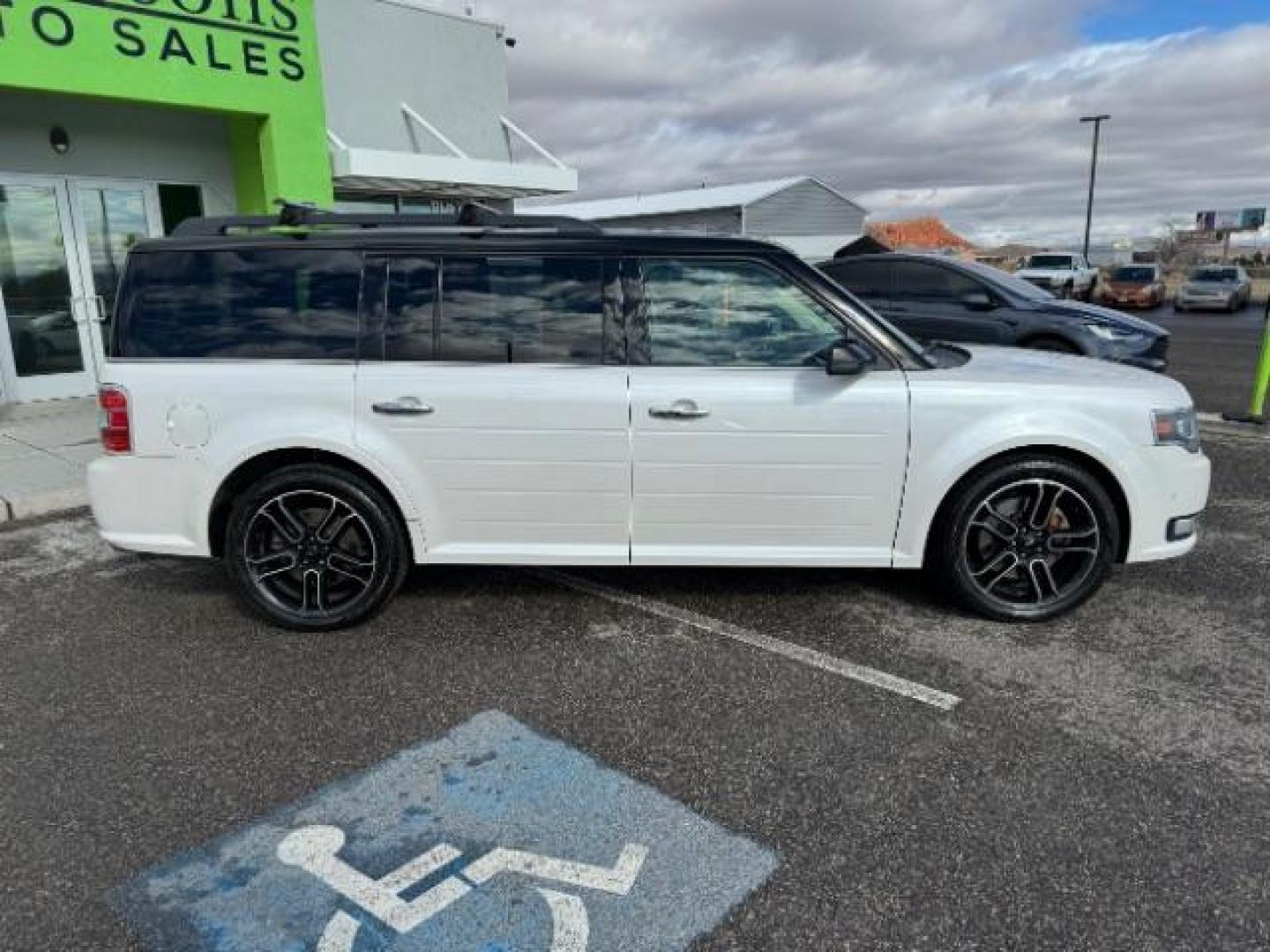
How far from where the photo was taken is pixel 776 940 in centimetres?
225

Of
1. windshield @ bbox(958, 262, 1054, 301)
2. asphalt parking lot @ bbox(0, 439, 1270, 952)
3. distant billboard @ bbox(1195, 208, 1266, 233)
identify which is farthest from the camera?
distant billboard @ bbox(1195, 208, 1266, 233)

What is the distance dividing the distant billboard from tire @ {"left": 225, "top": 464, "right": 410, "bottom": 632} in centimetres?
7099

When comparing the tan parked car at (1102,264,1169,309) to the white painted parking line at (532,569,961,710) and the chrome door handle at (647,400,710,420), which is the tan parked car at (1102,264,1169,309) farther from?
the chrome door handle at (647,400,710,420)

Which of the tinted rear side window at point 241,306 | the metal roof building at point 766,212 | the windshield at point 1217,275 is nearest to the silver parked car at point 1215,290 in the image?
the windshield at point 1217,275

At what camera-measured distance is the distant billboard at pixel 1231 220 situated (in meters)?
58.6

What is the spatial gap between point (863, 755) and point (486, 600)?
2.13 meters

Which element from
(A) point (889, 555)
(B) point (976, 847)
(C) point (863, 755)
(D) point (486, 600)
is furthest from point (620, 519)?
(B) point (976, 847)

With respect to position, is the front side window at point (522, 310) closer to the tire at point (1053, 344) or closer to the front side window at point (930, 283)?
the tire at point (1053, 344)

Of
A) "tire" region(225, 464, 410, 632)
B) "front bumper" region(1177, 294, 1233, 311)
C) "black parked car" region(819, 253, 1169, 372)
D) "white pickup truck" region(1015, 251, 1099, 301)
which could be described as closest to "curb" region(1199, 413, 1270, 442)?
"black parked car" region(819, 253, 1169, 372)

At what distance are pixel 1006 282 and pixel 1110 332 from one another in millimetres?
1185

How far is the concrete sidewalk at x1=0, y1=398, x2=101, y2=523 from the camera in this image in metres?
6.20

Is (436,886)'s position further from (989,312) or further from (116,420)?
(989,312)

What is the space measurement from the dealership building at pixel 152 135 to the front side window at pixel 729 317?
5.96m

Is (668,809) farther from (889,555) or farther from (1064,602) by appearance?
(1064,602)
